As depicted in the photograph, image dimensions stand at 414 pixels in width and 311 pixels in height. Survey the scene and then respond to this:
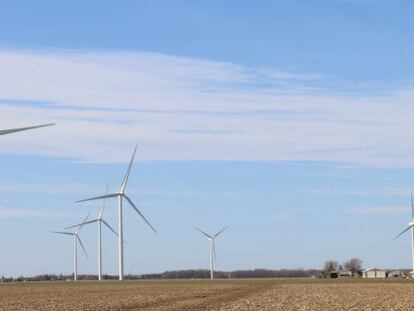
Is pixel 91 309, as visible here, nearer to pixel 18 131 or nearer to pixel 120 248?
pixel 18 131

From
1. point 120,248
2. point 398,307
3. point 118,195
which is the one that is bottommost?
point 398,307

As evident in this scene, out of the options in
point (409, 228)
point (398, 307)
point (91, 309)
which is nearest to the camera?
point (398, 307)

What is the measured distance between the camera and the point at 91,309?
190 ft

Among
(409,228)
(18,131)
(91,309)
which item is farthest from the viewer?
(409,228)

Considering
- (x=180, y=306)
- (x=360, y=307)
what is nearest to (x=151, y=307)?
(x=180, y=306)

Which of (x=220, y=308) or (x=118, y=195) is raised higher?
(x=118, y=195)

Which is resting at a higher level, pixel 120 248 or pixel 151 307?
pixel 120 248

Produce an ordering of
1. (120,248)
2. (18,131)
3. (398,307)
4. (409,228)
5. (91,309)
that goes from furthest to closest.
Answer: (409,228) < (120,248) < (18,131) < (91,309) < (398,307)

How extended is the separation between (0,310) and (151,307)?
10056 millimetres

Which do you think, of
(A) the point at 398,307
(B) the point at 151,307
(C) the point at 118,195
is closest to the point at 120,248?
(C) the point at 118,195

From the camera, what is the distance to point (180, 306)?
59938 mm

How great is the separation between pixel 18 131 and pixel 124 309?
1759cm

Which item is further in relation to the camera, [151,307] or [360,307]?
[151,307]

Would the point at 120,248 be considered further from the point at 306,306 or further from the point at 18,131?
the point at 306,306
